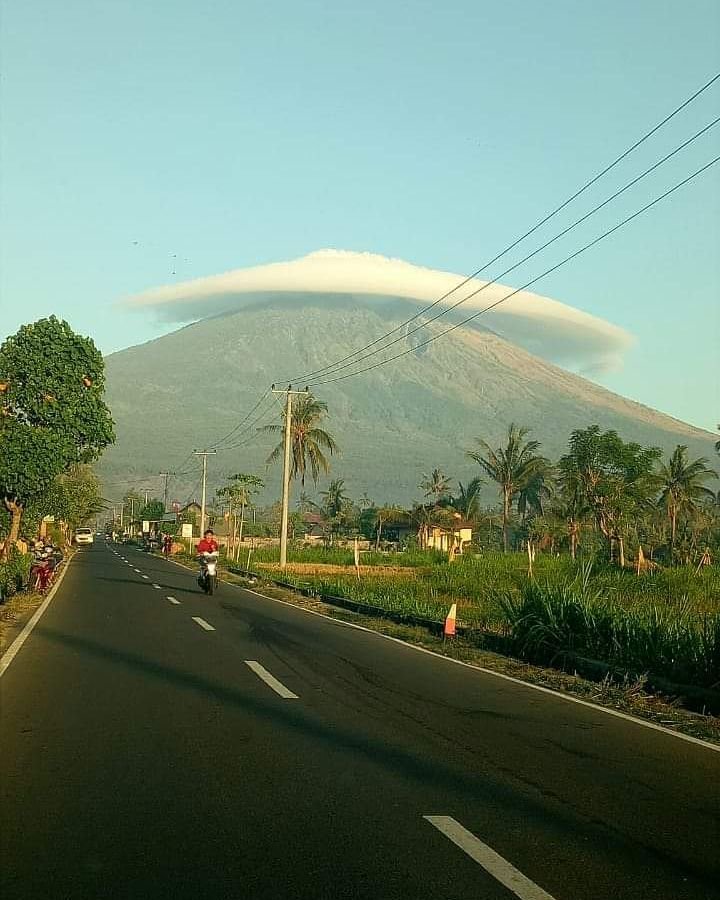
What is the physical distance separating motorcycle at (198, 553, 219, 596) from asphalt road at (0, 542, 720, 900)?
14.2 meters

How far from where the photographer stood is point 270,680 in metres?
11.1

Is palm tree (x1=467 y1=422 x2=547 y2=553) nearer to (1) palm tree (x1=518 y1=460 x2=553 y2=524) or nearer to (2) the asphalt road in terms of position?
(1) palm tree (x1=518 y1=460 x2=553 y2=524)

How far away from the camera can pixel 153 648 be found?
1394 cm

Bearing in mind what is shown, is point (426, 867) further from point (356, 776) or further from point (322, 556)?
point (322, 556)

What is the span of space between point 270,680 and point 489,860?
623cm

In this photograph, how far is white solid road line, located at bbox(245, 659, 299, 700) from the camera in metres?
10.1

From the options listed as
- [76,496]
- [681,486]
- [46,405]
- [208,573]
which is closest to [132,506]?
[76,496]

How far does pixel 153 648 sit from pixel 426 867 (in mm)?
9500

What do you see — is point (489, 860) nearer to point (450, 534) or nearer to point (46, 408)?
point (46, 408)

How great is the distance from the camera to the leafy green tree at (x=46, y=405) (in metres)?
26.6

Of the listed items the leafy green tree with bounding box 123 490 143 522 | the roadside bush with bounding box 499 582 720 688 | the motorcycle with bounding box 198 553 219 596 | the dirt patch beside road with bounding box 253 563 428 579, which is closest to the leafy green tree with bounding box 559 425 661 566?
the dirt patch beside road with bounding box 253 563 428 579

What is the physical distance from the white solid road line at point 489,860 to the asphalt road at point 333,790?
0.02 metres

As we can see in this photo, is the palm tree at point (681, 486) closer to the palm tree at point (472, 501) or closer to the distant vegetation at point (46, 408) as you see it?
the palm tree at point (472, 501)

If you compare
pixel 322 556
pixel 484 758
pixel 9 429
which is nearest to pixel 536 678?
pixel 484 758
